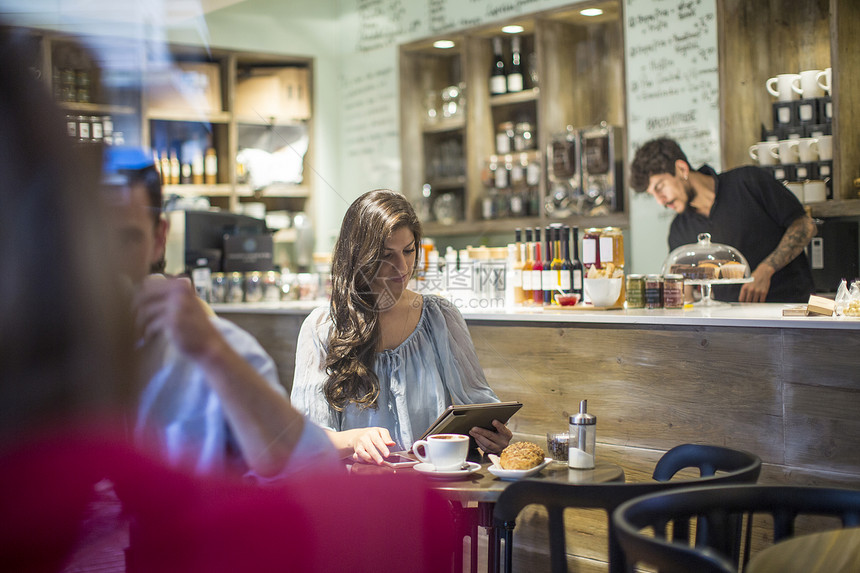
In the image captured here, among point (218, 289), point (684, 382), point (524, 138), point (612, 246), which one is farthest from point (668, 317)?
point (524, 138)

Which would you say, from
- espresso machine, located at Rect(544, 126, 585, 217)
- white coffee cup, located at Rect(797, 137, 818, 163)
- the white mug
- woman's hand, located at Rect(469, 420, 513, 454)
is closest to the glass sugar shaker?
woman's hand, located at Rect(469, 420, 513, 454)

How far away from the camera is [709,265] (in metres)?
2.52

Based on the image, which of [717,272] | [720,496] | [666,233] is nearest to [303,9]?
[720,496]

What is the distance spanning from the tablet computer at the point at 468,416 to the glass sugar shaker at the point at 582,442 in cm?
15

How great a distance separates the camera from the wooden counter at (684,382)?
1.79m

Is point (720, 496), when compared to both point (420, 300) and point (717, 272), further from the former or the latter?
point (717, 272)

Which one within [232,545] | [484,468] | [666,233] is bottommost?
[484,468]

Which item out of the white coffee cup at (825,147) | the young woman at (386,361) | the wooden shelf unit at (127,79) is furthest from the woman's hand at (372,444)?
the white coffee cup at (825,147)

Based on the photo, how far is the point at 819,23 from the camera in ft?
11.9

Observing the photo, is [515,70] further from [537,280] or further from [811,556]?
[811,556]

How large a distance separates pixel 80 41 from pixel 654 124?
12.3ft

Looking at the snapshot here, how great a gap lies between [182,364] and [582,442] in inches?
48.8

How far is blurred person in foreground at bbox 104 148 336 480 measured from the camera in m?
0.37

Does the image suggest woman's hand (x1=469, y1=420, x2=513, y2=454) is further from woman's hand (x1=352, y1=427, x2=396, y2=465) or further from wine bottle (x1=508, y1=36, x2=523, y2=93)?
wine bottle (x1=508, y1=36, x2=523, y2=93)
